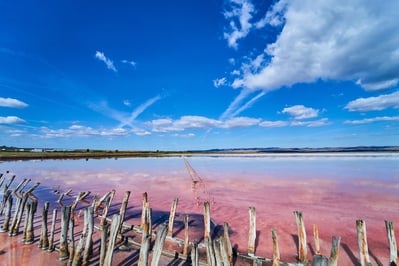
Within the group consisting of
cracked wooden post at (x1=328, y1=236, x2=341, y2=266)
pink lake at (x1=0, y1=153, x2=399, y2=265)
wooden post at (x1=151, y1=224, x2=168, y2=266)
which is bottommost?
pink lake at (x1=0, y1=153, x2=399, y2=265)

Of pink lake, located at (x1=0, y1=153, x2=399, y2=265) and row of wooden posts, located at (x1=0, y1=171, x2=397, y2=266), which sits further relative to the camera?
pink lake, located at (x1=0, y1=153, x2=399, y2=265)

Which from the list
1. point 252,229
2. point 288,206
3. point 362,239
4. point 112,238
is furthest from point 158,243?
point 288,206

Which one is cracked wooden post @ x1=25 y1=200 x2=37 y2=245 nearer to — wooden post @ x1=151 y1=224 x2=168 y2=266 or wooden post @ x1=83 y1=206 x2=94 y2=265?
wooden post @ x1=83 y1=206 x2=94 y2=265

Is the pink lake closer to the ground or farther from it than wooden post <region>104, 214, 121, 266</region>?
closer to the ground

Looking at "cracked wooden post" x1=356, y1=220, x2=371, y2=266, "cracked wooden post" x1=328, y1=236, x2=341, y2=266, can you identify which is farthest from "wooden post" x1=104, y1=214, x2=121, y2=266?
"cracked wooden post" x1=356, y1=220, x2=371, y2=266

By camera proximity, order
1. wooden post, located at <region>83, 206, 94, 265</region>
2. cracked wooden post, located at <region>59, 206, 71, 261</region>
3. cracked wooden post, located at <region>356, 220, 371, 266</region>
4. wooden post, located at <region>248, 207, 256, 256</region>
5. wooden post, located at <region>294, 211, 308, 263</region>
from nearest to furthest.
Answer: cracked wooden post, located at <region>356, 220, 371, 266</region>
wooden post, located at <region>83, 206, 94, 265</region>
wooden post, located at <region>294, 211, 308, 263</region>
cracked wooden post, located at <region>59, 206, 71, 261</region>
wooden post, located at <region>248, 207, 256, 256</region>

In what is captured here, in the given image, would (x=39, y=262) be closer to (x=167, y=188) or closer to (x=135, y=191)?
(x=135, y=191)

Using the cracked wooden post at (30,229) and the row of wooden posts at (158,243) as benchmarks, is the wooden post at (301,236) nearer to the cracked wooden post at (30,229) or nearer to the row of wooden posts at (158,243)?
the row of wooden posts at (158,243)

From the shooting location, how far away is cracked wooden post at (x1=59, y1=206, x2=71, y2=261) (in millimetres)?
7953

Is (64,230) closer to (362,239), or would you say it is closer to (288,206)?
(362,239)

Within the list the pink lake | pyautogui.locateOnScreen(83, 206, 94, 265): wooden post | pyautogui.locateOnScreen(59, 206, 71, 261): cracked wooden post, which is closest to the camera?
pyautogui.locateOnScreen(83, 206, 94, 265): wooden post

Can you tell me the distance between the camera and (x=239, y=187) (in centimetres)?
2130

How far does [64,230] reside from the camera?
7984 mm

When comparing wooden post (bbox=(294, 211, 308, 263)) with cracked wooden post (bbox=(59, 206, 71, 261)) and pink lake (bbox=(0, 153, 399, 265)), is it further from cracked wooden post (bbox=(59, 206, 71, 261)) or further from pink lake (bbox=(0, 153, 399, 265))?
cracked wooden post (bbox=(59, 206, 71, 261))
